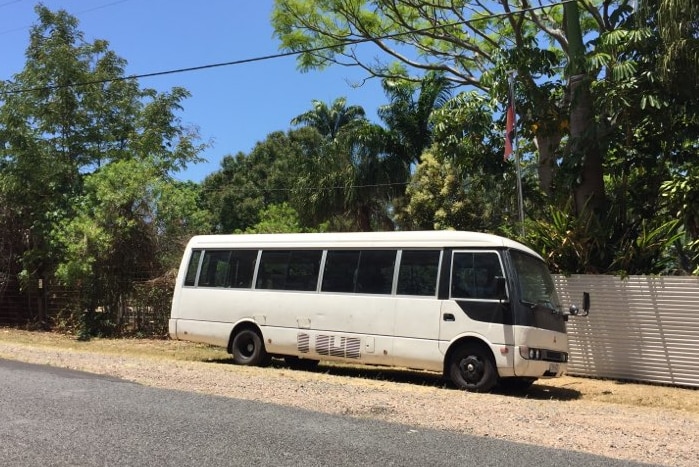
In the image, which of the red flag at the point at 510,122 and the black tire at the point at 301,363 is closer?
the black tire at the point at 301,363

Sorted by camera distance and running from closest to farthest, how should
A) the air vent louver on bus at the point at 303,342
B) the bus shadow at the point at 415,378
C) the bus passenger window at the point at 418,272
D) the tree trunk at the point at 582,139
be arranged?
the bus shadow at the point at 415,378 → the bus passenger window at the point at 418,272 → the air vent louver on bus at the point at 303,342 → the tree trunk at the point at 582,139

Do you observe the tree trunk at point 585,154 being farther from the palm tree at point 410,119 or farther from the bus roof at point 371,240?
the palm tree at point 410,119

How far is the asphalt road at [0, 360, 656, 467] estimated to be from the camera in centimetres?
534

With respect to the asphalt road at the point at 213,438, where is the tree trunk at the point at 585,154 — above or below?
above

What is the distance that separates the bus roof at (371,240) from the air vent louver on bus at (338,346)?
1687mm

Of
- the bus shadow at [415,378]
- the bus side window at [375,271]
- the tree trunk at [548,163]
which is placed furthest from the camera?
the tree trunk at [548,163]

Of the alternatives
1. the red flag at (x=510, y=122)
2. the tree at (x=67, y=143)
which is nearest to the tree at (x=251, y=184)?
the tree at (x=67, y=143)

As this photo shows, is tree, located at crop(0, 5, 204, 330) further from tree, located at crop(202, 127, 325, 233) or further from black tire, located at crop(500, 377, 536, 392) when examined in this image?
tree, located at crop(202, 127, 325, 233)

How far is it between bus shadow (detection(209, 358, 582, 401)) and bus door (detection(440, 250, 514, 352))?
1031mm

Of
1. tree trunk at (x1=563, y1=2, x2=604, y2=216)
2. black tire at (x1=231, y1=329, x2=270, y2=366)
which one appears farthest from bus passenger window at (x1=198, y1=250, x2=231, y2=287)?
tree trunk at (x1=563, y1=2, x2=604, y2=216)

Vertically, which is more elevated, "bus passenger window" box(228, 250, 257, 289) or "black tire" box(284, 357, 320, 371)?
"bus passenger window" box(228, 250, 257, 289)

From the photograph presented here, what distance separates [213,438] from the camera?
19.5 feet

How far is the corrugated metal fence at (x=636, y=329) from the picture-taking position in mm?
11578

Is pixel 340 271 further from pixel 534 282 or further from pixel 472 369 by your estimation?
pixel 534 282
